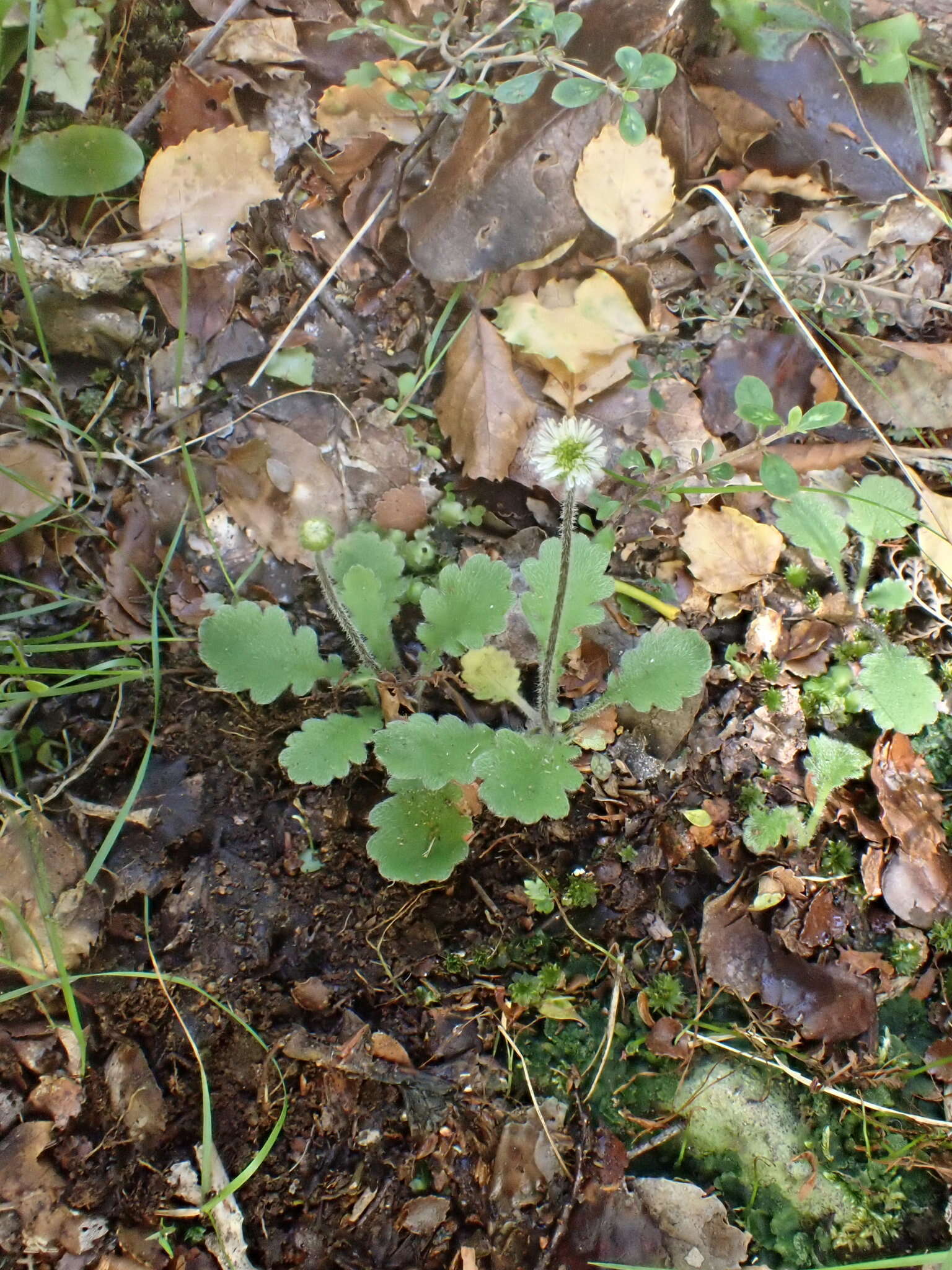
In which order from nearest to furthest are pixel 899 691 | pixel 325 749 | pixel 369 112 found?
pixel 325 749, pixel 899 691, pixel 369 112

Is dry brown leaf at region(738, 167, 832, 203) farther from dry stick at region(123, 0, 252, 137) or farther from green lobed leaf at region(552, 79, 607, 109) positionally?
dry stick at region(123, 0, 252, 137)

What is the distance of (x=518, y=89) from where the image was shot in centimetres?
225

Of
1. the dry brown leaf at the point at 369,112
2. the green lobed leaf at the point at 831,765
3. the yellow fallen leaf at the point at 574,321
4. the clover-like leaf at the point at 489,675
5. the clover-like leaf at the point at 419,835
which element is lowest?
the green lobed leaf at the point at 831,765

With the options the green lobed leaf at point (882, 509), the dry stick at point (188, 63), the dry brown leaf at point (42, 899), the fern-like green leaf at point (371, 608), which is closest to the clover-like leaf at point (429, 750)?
the fern-like green leaf at point (371, 608)

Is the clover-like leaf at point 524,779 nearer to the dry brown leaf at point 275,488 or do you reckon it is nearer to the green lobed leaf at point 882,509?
the dry brown leaf at point 275,488

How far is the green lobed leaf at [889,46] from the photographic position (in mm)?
2406

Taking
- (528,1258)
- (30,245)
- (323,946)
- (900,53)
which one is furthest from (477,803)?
(900,53)

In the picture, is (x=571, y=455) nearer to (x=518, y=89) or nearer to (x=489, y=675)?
(x=489, y=675)

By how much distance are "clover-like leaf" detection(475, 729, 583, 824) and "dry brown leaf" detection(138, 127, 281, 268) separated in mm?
1727

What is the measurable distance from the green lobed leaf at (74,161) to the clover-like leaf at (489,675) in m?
1.72

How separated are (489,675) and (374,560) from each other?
0.46 m

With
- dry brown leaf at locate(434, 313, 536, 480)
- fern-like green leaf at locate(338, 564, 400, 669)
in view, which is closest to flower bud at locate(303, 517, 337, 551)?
fern-like green leaf at locate(338, 564, 400, 669)

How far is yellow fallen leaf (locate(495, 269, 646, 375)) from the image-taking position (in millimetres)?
2449

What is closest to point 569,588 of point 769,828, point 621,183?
point 769,828
